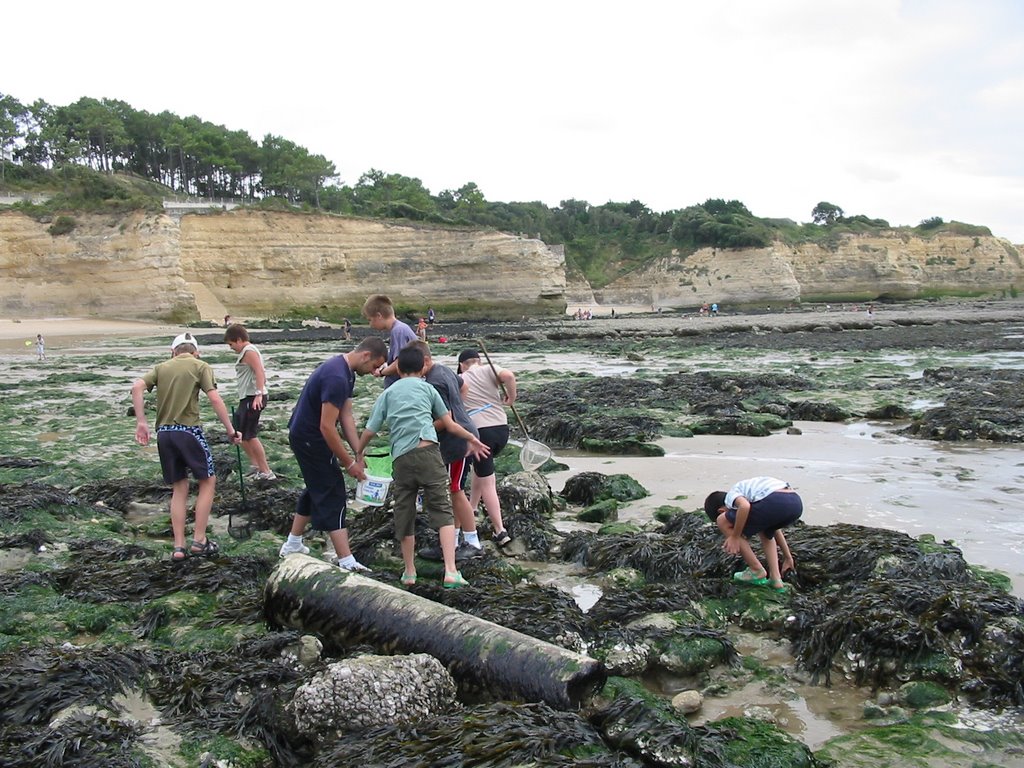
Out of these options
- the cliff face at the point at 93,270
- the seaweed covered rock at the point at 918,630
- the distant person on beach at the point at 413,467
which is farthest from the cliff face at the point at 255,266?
the seaweed covered rock at the point at 918,630

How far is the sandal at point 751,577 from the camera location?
17.4 feet

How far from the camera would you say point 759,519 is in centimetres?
515

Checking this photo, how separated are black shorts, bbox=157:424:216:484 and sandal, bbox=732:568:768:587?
12.5 ft

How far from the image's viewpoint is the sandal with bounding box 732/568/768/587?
5312 mm

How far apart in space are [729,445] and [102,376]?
16135 mm

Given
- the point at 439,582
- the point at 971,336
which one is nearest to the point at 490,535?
the point at 439,582

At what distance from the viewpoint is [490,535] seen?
256 inches

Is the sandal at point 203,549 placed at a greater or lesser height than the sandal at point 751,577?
lesser

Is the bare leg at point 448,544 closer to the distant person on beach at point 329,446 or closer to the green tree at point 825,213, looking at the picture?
the distant person on beach at point 329,446

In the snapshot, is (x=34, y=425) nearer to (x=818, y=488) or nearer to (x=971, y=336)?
(x=818, y=488)

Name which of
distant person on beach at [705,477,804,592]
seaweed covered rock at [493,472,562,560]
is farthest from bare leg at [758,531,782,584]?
seaweed covered rock at [493,472,562,560]

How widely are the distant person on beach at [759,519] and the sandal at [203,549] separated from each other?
11.9 ft

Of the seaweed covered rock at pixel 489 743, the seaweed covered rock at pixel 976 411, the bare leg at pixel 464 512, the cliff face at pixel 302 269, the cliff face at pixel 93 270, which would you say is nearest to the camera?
the seaweed covered rock at pixel 489 743

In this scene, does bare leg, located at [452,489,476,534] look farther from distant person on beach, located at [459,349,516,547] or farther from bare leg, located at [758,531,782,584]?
bare leg, located at [758,531,782,584]
